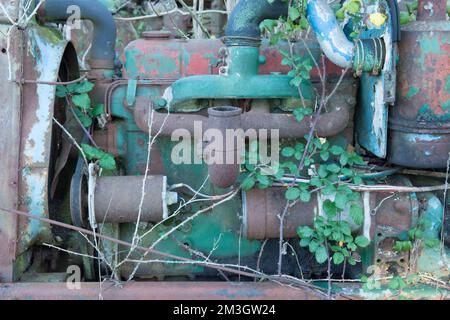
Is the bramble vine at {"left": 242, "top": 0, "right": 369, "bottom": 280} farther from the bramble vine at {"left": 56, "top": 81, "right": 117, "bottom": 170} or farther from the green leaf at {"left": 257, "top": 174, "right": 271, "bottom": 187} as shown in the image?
the bramble vine at {"left": 56, "top": 81, "right": 117, "bottom": 170}

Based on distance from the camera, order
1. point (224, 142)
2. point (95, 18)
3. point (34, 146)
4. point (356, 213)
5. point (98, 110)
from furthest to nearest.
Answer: point (95, 18), point (98, 110), point (356, 213), point (34, 146), point (224, 142)

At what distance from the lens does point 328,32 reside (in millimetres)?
2549

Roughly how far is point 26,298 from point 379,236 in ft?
5.22

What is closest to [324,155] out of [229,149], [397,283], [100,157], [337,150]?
Result: [337,150]

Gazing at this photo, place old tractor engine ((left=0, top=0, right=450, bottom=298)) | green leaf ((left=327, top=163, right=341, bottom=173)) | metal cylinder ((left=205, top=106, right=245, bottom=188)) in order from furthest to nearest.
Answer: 1. green leaf ((left=327, top=163, right=341, bottom=173))
2. old tractor engine ((left=0, top=0, right=450, bottom=298))
3. metal cylinder ((left=205, top=106, right=245, bottom=188))

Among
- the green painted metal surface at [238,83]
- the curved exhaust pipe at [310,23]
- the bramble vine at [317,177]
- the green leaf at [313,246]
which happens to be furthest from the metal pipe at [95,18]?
the green leaf at [313,246]

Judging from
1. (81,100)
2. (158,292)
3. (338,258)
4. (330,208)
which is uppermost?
(81,100)

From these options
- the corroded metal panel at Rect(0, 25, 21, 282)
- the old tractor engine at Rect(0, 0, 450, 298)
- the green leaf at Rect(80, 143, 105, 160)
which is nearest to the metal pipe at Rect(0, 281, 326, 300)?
the old tractor engine at Rect(0, 0, 450, 298)

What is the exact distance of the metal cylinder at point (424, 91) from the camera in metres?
2.42

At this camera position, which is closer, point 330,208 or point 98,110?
point 330,208

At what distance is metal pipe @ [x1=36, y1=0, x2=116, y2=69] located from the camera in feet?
9.34

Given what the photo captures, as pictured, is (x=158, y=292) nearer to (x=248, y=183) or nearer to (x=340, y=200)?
(x=248, y=183)

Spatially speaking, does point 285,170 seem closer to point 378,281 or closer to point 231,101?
point 231,101

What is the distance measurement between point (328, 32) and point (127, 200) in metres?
1.19
